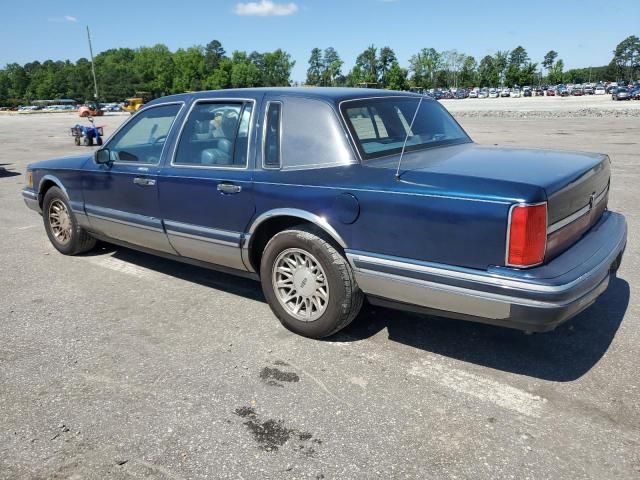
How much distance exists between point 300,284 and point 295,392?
33.1 inches

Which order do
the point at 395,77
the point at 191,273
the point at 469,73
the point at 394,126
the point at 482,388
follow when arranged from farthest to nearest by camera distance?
1. the point at 469,73
2. the point at 395,77
3. the point at 191,273
4. the point at 394,126
5. the point at 482,388

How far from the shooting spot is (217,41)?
176375mm

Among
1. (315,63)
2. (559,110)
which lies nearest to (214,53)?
(315,63)

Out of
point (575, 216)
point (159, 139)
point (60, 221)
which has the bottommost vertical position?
point (60, 221)

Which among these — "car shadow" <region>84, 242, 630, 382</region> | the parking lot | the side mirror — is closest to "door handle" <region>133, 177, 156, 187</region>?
the side mirror

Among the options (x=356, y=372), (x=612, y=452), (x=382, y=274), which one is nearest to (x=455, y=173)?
(x=382, y=274)

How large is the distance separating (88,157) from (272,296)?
8.88 ft

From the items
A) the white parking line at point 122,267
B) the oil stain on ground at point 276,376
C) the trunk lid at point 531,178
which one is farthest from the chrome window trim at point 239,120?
the oil stain on ground at point 276,376

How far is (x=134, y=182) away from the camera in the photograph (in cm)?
474

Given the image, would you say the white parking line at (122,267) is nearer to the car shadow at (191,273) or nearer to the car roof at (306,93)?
the car shadow at (191,273)

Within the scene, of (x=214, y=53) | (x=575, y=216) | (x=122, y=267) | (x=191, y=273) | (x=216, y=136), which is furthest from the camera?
(x=214, y=53)

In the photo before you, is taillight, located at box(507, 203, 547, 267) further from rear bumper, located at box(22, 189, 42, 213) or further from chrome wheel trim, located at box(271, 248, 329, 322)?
rear bumper, located at box(22, 189, 42, 213)

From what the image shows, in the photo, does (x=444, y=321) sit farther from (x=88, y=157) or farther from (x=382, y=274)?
(x=88, y=157)

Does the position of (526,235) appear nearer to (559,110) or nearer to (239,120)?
(239,120)
